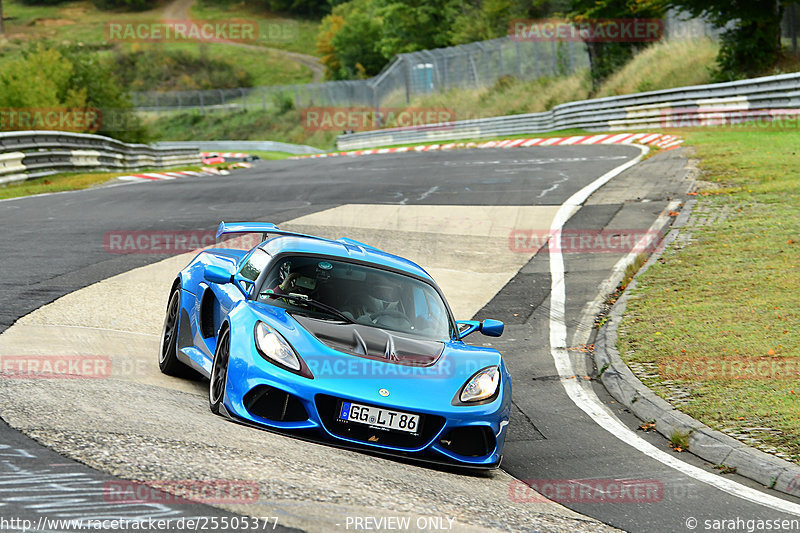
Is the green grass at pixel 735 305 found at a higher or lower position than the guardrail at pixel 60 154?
lower

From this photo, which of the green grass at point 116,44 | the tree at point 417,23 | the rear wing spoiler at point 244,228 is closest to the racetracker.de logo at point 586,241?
the rear wing spoiler at point 244,228

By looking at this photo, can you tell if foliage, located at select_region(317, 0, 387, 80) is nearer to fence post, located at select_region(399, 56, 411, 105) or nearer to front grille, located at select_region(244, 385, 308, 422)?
fence post, located at select_region(399, 56, 411, 105)

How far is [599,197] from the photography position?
60.6 ft

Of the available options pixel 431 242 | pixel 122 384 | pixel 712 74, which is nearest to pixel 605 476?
pixel 122 384

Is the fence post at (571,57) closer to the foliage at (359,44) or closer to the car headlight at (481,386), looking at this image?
the car headlight at (481,386)

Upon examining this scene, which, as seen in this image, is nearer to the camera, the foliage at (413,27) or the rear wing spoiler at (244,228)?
the rear wing spoiler at (244,228)

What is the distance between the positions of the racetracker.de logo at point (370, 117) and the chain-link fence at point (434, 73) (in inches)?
27.0

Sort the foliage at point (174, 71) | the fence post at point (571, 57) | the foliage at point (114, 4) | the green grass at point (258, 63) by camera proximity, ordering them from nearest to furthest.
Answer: the fence post at point (571, 57), the foliage at point (174, 71), the green grass at point (258, 63), the foliage at point (114, 4)

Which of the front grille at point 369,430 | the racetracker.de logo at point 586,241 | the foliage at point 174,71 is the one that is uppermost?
the foliage at point 174,71

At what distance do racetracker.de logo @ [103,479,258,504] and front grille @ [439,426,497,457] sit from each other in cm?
184

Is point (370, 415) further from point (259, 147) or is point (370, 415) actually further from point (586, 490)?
point (259, 147)

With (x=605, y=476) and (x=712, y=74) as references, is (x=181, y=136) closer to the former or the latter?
(x=712, y=74)

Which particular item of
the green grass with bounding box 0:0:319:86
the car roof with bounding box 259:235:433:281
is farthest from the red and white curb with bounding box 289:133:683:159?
the green grass with bounding box 0:0:319:86

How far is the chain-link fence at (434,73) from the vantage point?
175 ft
